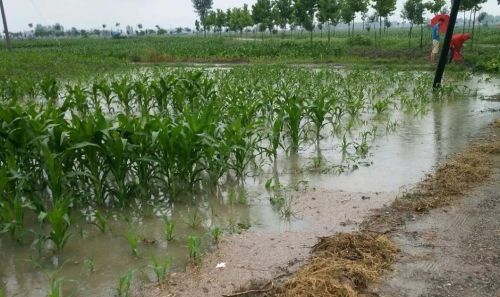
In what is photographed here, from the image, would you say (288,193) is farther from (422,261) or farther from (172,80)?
(172,80)

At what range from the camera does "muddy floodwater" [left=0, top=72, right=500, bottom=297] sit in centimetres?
346

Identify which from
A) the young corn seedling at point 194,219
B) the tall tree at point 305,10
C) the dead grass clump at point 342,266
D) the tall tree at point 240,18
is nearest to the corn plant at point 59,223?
the young corn seedling at point 194,219

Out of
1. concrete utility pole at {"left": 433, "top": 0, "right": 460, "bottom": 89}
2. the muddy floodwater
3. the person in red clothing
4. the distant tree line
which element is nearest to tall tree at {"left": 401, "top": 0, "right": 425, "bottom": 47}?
the distant tree line

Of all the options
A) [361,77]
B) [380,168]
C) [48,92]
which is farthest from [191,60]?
[380,168]

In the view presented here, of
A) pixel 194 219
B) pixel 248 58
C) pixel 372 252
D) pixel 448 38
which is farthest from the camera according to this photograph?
pixel 248 58

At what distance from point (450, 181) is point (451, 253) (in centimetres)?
182

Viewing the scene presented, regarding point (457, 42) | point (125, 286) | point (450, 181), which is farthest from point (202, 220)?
point (457, 42)

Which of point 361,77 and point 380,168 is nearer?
point 380,168

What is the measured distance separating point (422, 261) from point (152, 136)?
9.23 ft

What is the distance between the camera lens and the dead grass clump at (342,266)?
2.99 meters

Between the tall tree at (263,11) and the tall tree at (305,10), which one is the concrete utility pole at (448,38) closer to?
the tall tree at (305,10)

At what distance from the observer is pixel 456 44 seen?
1722 cm

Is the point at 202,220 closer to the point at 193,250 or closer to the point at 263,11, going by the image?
the point at 193,250

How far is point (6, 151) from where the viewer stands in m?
4.81
